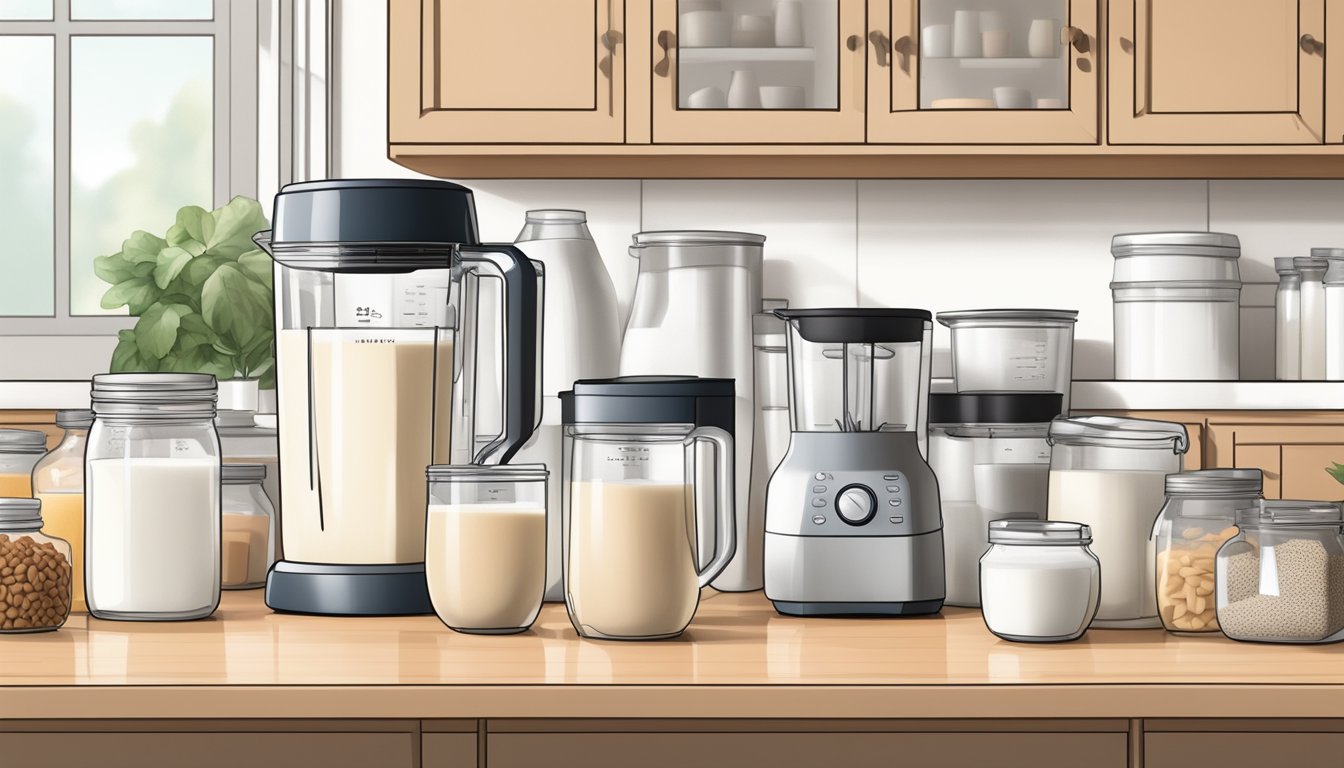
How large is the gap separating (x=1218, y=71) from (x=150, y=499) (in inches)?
87.6

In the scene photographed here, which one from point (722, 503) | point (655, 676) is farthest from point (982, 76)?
point (655, 676)

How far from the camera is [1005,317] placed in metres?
2.11

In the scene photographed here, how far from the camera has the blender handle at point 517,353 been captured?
1.00m

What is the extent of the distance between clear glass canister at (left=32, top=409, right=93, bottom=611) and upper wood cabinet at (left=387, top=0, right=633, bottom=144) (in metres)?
1.49

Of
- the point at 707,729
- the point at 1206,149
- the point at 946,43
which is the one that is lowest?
the point at 707,729

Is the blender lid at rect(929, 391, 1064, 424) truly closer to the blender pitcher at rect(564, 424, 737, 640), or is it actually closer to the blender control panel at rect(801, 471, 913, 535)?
the blender control panel at rect(801, 471, 913, 535)

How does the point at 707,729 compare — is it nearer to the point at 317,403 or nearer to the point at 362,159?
the point at 317,403

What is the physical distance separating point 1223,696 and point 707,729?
0.30 meters

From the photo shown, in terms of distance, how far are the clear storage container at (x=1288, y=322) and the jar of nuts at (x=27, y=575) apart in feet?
8.14

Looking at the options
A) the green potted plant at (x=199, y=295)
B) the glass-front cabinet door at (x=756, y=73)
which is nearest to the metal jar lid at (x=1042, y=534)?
the green potted plant at (x=199, y=295)

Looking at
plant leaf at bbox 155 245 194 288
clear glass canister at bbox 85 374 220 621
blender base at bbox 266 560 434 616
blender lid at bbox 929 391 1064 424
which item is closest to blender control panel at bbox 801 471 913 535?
blender lid at bbox 929 391 1064 424

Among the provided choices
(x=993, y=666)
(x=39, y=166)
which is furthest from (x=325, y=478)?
(x=39, y=166)

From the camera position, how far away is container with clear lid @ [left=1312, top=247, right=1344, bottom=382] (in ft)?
8.42

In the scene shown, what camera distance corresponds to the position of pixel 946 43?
2494 millimetres
